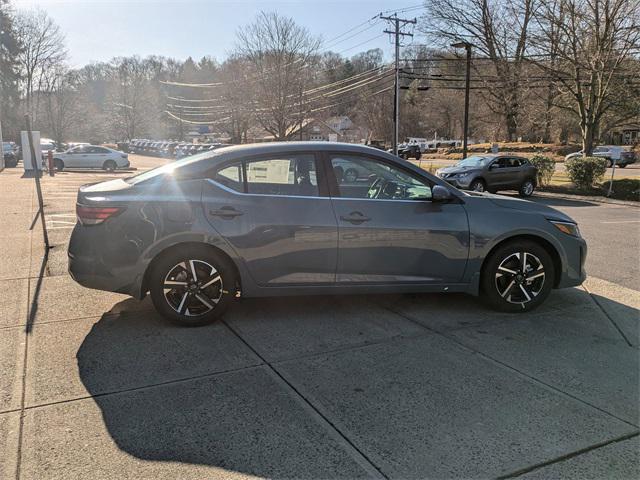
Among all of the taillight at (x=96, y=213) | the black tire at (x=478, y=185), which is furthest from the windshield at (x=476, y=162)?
the taillight at (x=96, y=213)

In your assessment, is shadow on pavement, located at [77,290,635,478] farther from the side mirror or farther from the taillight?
the side mirror

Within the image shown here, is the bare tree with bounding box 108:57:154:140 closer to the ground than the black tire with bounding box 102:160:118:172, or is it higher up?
higher up

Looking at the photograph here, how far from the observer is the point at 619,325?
488 cm

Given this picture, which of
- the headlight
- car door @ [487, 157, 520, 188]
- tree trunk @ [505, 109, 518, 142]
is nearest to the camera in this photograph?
the headlight

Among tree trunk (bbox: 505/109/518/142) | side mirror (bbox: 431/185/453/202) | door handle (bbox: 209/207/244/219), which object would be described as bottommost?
door handle (bbox: 209/207/244/219)

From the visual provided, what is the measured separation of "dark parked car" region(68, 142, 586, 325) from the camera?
4379 millimetres

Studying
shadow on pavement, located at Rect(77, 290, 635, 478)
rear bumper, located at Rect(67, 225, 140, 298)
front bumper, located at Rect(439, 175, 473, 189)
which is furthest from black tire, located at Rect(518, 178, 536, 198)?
rear bumper, located at Rect(67, 225, 140, 298)

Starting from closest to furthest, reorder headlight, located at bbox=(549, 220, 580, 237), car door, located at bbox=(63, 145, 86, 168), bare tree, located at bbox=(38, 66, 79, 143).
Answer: headlight, located at bbox=(549, 220, 580, 237)
car door, located at bbox=(63, 145, 86, 168)
bare tree, located at bbox=(38, 66, 79, 143)

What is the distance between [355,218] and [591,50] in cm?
2596

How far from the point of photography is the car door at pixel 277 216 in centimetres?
445

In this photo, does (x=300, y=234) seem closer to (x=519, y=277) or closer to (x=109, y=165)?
(x=519, y=277)

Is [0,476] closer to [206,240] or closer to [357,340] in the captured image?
[206,240]

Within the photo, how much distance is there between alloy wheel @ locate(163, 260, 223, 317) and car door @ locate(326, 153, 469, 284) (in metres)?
1.09

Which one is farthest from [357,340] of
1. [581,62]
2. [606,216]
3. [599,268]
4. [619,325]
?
[581,62]
